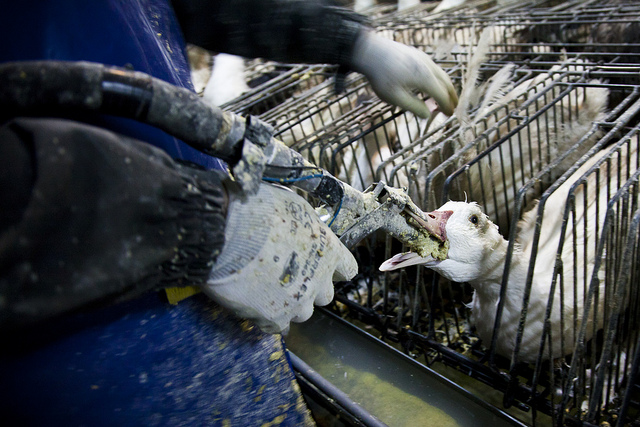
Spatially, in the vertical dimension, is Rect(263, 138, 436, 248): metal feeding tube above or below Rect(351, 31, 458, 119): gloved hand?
below

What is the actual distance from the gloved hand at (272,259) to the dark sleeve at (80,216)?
101 millimetres

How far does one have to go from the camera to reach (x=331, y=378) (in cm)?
174

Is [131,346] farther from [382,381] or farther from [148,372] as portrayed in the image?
[382,381]

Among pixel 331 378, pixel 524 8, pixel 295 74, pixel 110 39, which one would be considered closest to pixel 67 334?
pixel 110 39

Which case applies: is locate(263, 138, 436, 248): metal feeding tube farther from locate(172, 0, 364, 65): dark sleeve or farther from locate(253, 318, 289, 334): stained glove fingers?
locate(172, 0, 364, 65): dark sleeve

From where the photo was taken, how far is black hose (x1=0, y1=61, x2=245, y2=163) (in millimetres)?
602

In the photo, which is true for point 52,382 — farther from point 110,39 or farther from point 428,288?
point 428,288

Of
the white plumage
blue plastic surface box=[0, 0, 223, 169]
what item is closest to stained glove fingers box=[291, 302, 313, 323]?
blue plastic surface box=[0, 0, 223, 169]

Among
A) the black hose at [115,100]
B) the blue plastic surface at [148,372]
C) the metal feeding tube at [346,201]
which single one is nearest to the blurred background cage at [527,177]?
the metal feeding tube at [346,201]

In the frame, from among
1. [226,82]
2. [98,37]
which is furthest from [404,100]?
[226,82]

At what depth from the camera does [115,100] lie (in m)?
0.66

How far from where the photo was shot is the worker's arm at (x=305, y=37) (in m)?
1.08

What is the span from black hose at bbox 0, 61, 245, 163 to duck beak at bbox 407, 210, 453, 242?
0.62 m

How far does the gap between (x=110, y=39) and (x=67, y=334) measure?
0.55m
